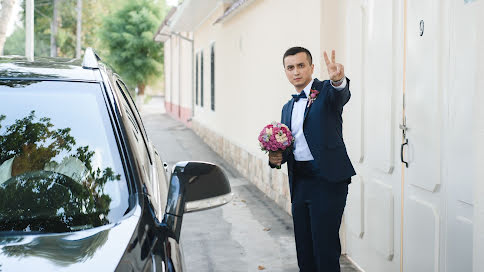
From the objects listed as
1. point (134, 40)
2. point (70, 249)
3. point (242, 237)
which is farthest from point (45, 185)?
point (134, 40)

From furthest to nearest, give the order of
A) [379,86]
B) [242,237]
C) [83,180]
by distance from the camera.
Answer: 1. [242,237]
2. [379,86]
3. [83,180]

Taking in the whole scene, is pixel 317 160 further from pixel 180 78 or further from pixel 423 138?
pixel 180 78

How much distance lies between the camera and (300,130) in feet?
14.0

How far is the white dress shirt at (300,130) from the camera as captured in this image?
13.8 feet

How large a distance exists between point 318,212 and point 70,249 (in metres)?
2.42

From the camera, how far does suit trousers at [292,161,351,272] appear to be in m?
4.12

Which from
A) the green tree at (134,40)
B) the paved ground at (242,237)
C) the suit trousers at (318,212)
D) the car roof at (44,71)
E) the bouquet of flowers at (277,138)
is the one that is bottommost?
the paved ground at (242,237)

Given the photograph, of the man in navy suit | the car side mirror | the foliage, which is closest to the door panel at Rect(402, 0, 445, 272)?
the man in navy suit

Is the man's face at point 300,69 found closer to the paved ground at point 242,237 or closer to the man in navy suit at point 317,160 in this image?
the man in navy suit at point 317,160

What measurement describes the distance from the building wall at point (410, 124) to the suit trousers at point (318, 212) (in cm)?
56

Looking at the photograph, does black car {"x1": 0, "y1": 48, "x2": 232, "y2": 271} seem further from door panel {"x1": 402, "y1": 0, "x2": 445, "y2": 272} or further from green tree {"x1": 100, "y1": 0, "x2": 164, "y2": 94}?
green tree {"x1": 100, "y1": 0, "x2": 164, "y2": 94}

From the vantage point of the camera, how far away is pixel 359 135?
543 cm

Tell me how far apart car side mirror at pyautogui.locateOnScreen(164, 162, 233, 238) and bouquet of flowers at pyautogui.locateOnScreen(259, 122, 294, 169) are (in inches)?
56.1

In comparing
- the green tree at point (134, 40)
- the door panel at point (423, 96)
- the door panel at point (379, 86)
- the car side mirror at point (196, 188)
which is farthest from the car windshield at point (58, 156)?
the green tree at point (134, 40)
